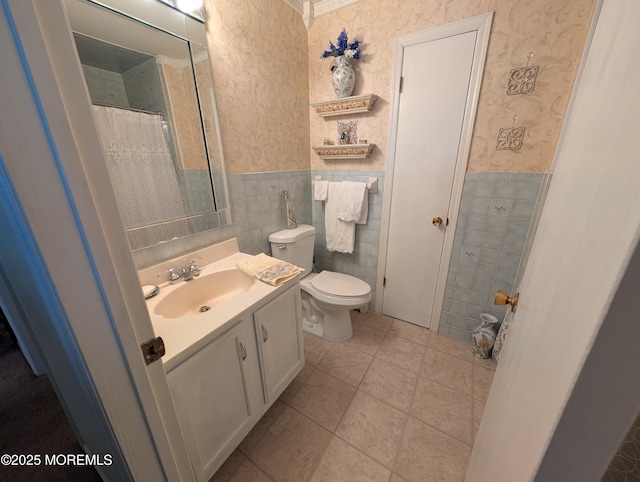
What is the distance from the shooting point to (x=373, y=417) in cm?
Result: 132

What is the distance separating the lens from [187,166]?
1258mm

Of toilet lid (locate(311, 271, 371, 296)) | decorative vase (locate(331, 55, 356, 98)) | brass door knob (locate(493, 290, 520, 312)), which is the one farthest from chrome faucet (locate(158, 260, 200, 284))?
decorative vase (locate(331, 55, 356, 98))

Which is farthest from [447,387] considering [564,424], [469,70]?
[469,70]

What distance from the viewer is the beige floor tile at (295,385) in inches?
56.2

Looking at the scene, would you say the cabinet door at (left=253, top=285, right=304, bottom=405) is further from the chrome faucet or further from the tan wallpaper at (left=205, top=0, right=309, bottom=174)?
the tan wallpaper at (left=205, top=0, right=309, bottom=174)

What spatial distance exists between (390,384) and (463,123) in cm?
171

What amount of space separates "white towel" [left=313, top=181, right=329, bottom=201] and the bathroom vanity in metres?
1.00

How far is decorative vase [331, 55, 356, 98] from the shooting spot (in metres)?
1.67

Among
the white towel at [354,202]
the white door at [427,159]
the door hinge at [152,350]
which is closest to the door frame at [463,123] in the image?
the white door at [427,159]

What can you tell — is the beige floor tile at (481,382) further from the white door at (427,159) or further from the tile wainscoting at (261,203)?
the tile wainscoting at (261,203)

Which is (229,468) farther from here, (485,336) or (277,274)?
(485,336)

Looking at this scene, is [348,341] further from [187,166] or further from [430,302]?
[187,166]

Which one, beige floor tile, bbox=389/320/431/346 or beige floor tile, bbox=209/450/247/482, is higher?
beige floor tile, bbox=389/320/431/346

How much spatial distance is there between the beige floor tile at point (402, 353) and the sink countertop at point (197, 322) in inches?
41.6
